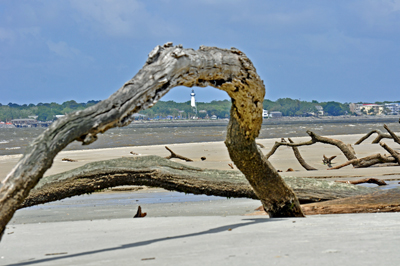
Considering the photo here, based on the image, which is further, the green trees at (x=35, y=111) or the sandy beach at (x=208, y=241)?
the green trees at (x=35, y=111)

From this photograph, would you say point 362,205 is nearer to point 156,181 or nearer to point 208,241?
point 208,241

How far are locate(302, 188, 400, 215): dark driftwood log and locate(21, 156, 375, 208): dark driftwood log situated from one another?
1.45 ft

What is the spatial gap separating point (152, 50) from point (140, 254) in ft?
4.61

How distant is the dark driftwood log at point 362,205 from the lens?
459 centimetres

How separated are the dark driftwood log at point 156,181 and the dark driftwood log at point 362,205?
0.44m

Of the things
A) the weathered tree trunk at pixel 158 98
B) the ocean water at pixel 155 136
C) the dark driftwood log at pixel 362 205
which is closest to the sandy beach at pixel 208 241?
the dark driftwood log at pixel 362 205

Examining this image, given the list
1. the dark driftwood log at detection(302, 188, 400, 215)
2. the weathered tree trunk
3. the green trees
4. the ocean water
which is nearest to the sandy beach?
the dark driftwood log at detection(302, 188, 400, 215)

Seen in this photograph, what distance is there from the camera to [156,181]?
200 inches

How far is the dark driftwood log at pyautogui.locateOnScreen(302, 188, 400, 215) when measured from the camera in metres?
4.59

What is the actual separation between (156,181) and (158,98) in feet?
7.28

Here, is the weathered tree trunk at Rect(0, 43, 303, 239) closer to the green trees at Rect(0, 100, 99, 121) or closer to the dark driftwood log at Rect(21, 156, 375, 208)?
the dark driftwood log at Rect(21, 156, 375, 208)

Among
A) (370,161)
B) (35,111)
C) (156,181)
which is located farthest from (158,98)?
(35,111)

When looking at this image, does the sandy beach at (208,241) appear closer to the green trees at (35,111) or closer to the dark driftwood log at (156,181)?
the dark driftwood log at (156,181)

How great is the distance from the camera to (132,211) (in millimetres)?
6273
